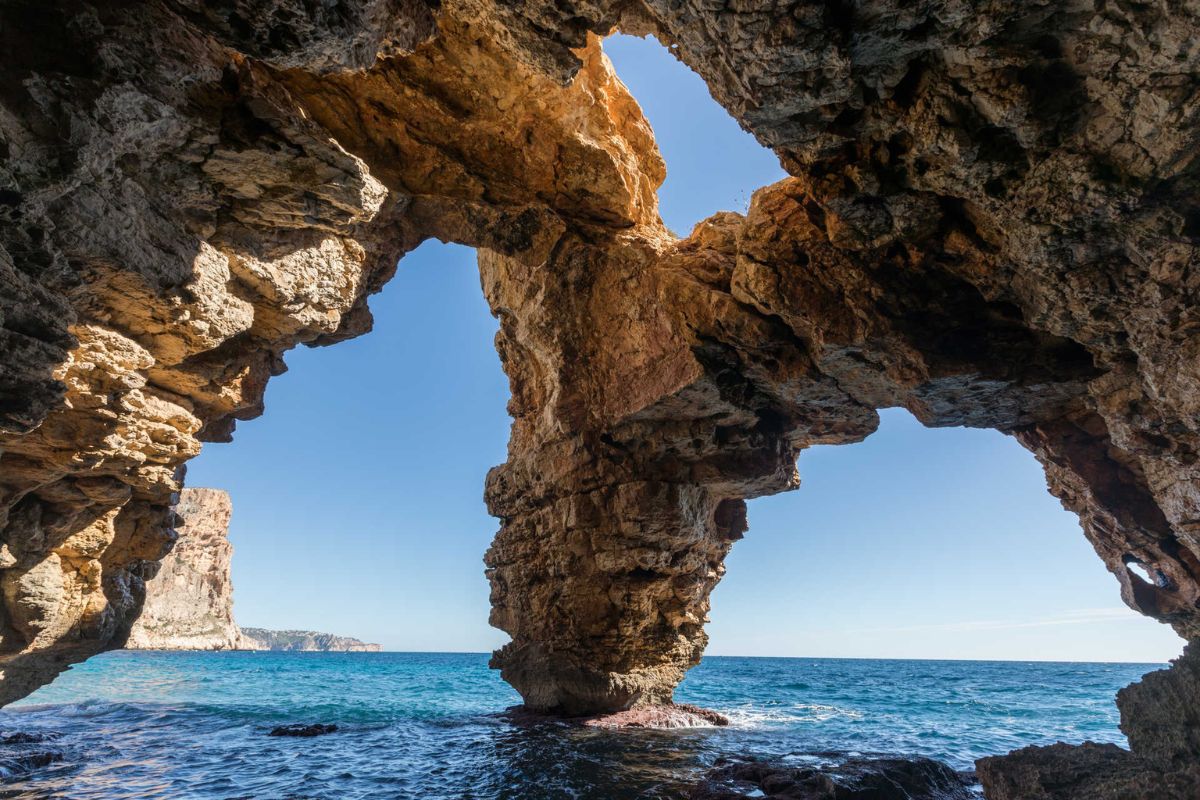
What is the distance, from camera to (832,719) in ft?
74.1

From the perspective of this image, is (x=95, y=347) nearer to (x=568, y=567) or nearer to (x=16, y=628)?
(x=16, y=628)

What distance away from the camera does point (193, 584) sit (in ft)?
277

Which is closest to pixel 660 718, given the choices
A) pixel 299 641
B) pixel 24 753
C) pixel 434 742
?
pixel 434 742

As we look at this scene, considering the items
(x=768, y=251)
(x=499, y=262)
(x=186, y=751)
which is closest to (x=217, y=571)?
(x=186, y=751)

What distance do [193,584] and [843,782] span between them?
335ft

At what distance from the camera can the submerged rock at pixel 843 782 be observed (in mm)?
9461

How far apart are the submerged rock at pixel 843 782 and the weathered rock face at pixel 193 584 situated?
3514 inches

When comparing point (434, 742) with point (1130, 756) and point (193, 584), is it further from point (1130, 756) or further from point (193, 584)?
point (193, 584)

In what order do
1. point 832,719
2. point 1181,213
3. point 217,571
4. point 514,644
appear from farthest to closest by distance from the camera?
point 217,571, point 832,719, point 514,644, point 1181,213

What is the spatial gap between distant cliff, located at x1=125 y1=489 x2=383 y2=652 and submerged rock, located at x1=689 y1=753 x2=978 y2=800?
89238mm

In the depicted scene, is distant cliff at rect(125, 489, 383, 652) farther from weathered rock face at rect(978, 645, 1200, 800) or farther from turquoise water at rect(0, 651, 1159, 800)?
weathered rock face at rect(978, 645, 1200, 800)

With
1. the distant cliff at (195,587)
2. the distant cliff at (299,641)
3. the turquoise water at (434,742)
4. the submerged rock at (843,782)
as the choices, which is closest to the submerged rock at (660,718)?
the turquoise water at (434,742)

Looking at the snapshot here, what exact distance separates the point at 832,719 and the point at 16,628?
25.3m

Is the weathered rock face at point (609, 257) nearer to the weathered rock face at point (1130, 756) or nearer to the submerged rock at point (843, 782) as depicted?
the weathered rock face at point (1130, 756)
